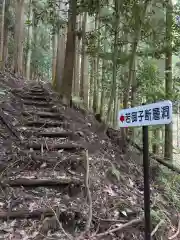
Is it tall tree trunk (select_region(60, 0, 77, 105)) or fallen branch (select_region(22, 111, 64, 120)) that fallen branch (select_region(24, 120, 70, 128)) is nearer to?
fallen branch (select_region(22, 111, 64, 120))

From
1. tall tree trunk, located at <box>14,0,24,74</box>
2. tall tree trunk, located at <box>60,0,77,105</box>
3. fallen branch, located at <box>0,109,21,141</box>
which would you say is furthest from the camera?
tall tree trunk, located at <box>14,0,24,74</box>

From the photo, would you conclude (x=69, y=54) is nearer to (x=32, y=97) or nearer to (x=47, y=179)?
(x=32, y=97)

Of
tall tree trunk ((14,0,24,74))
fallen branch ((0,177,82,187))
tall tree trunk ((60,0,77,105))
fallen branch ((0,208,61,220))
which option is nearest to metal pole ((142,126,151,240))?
fallen branch ((0,208,61,220))

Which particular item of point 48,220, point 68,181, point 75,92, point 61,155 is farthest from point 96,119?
point 48,220

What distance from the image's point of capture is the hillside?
3.57m

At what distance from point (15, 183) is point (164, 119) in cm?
254

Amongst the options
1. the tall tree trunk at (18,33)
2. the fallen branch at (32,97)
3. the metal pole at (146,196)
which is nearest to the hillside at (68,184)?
the metal pole at (146,196)

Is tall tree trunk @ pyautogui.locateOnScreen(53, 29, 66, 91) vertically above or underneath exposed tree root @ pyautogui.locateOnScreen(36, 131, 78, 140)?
above

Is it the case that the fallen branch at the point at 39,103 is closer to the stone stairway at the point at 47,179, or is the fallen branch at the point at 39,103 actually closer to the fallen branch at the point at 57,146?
the stone stairway at the point at 47,179

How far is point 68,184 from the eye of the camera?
430cm

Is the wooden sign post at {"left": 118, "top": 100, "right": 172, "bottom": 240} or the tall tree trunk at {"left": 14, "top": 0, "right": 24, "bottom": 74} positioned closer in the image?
the wooden sign post at {"left": 118, "top": 100, "right": 172, "bottom": 240}

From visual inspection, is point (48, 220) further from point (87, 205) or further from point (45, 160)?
point (45, 160)

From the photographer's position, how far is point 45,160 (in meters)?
4.82

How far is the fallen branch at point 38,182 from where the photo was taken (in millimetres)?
4109
